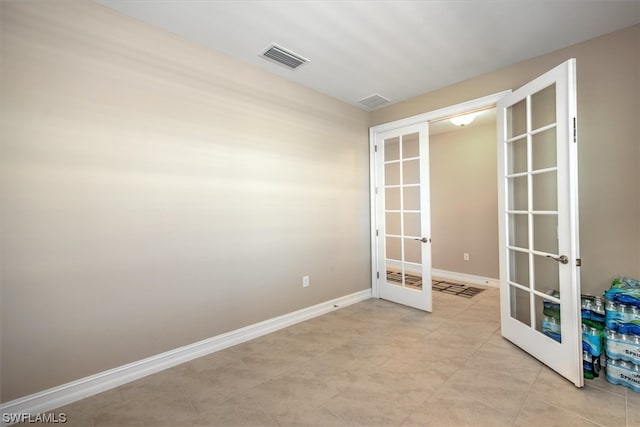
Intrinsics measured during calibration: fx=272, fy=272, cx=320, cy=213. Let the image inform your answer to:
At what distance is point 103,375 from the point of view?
75.6 inches

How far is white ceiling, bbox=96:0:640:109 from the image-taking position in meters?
1.95

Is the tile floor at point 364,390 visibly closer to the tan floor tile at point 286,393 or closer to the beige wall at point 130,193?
the tan floor tile at point 286,393

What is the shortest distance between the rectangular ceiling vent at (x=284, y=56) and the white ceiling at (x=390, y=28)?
0.19ft

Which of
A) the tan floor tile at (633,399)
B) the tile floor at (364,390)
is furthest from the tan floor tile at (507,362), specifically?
the tan floor tile at (633,399)

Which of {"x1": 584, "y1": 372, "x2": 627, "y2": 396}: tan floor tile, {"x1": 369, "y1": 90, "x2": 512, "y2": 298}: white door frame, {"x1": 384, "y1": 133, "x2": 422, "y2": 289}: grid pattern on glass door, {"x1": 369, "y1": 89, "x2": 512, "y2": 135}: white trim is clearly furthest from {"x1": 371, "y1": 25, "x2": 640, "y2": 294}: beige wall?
{"x1": 384, "y1": 133, "x2": 422, "y2": 289}: grid pattern on glass door

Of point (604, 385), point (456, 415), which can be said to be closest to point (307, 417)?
point (456, 415)

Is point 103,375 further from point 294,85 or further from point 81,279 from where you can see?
point 294,85

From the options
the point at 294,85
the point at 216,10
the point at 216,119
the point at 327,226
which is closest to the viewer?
the point at 216,10

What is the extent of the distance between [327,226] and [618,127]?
276 cm

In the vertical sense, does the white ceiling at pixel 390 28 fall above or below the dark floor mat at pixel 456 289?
above

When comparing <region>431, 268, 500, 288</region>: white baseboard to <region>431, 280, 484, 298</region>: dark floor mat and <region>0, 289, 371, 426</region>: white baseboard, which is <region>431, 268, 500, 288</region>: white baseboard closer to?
<region>431, 280, 484, 298</region>: dark floor mat

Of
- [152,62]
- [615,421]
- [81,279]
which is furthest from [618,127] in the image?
[81,279]

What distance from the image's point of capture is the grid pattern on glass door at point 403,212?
11.9ft

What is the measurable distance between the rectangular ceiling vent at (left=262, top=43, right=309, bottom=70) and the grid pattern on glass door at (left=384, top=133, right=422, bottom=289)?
5.49 feet
